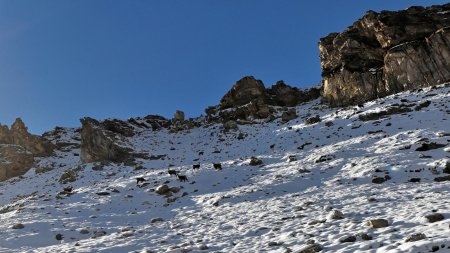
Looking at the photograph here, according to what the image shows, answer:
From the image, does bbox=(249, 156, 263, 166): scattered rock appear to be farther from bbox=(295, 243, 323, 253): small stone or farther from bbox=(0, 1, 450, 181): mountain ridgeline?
bbox=(0, 1, 450, 181): mountain ridgeline

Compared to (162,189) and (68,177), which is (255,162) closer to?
(162,189)

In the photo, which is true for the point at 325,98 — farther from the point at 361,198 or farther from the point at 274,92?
the point at 361,198

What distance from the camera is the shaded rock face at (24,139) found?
60906 millimetres

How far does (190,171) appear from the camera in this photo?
107 ft

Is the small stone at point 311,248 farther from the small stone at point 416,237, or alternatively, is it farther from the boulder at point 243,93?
the boulder at point 243,93

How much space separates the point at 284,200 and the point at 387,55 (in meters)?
41.0

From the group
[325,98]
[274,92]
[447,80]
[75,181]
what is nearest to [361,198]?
[75,181]

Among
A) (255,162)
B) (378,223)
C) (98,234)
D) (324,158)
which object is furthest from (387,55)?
(98,234)

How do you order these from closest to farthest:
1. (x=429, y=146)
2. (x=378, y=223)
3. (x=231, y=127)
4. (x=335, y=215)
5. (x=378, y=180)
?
(x=378, y=223)
(x=335, y=215)
(x=378, y=180)
(x=429, y=146)
(x=231, y=127)

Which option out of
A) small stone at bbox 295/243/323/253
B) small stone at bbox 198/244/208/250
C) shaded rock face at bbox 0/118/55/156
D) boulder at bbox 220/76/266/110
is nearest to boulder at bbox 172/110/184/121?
boulder at bbox 220/76/266/110

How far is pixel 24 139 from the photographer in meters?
64.4

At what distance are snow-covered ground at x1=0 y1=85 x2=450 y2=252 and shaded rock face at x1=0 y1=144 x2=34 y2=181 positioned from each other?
41.7 feet

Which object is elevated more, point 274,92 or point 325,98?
point 274,92

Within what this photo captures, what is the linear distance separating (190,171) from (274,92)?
5172 cm
